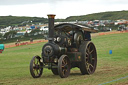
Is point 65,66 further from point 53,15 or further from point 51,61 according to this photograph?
point 53,15

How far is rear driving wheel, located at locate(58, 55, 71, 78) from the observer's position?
44.7 ft

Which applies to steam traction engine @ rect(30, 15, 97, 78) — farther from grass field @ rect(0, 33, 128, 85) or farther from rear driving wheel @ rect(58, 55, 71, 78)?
grass field @ rect(0, 33, 128, 85)

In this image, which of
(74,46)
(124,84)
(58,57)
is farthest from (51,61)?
(124,84)

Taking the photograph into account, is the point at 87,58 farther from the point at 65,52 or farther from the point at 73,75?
the point at 65,52

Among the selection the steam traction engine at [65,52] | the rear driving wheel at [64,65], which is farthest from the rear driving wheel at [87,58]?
the rear driving wheel at [64,65]

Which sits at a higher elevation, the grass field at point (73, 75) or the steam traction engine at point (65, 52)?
the steam traction engine at point (65, 52)

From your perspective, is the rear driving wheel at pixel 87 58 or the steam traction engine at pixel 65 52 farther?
the rear driving wheel at pixel 87 58

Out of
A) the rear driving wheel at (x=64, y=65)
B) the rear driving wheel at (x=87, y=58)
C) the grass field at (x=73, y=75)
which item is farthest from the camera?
the rear driving wheel at (x=87, y=58)

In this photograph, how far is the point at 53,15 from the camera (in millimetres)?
14055

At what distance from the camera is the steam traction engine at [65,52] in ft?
46.3

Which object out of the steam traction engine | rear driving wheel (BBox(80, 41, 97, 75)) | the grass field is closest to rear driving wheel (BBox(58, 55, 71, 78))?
the steam traction engine

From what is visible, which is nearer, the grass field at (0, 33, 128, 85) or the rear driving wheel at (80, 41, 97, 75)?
the grass field at (0, 33, 128, 85)

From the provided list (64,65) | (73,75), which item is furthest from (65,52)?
(73,75)

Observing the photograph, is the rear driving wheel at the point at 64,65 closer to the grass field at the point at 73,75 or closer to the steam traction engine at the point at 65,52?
the steam traction engine at the point at 65,52
